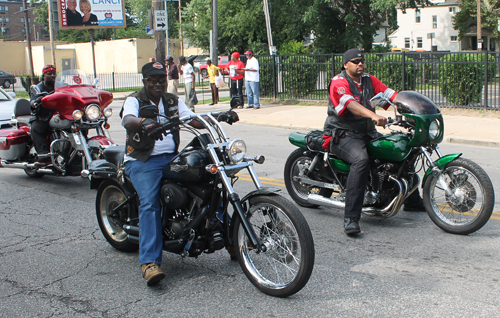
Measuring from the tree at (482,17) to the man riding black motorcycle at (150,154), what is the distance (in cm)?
5312

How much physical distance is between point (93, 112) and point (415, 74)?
11.7 metres

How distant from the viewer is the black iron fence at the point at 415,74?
50.6 ft

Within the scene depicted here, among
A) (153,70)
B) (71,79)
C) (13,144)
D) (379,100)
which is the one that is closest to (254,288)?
(153,70)

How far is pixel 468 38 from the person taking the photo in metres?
74.6

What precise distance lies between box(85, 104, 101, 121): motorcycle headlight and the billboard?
117 ft

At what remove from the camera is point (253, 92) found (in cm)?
1900

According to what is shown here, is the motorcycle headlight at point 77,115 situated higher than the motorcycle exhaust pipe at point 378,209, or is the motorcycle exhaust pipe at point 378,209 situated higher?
the motorcycle headlight at point 77,115

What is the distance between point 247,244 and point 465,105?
13.3 m

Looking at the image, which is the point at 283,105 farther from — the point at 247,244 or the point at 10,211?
the point at 247,244

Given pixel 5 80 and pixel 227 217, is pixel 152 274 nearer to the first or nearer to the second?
pixel 227 217

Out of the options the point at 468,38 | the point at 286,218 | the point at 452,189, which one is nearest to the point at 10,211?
the point at 286,218

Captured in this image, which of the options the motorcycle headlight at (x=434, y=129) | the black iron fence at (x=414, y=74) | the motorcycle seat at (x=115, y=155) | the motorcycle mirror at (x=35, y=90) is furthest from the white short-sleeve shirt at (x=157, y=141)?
the black iron fence at (x=414, y=74)

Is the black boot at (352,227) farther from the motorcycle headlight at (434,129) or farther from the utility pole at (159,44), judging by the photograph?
the utility pole at (159,44)

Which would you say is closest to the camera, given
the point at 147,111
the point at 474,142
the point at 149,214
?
the point at 147,111
